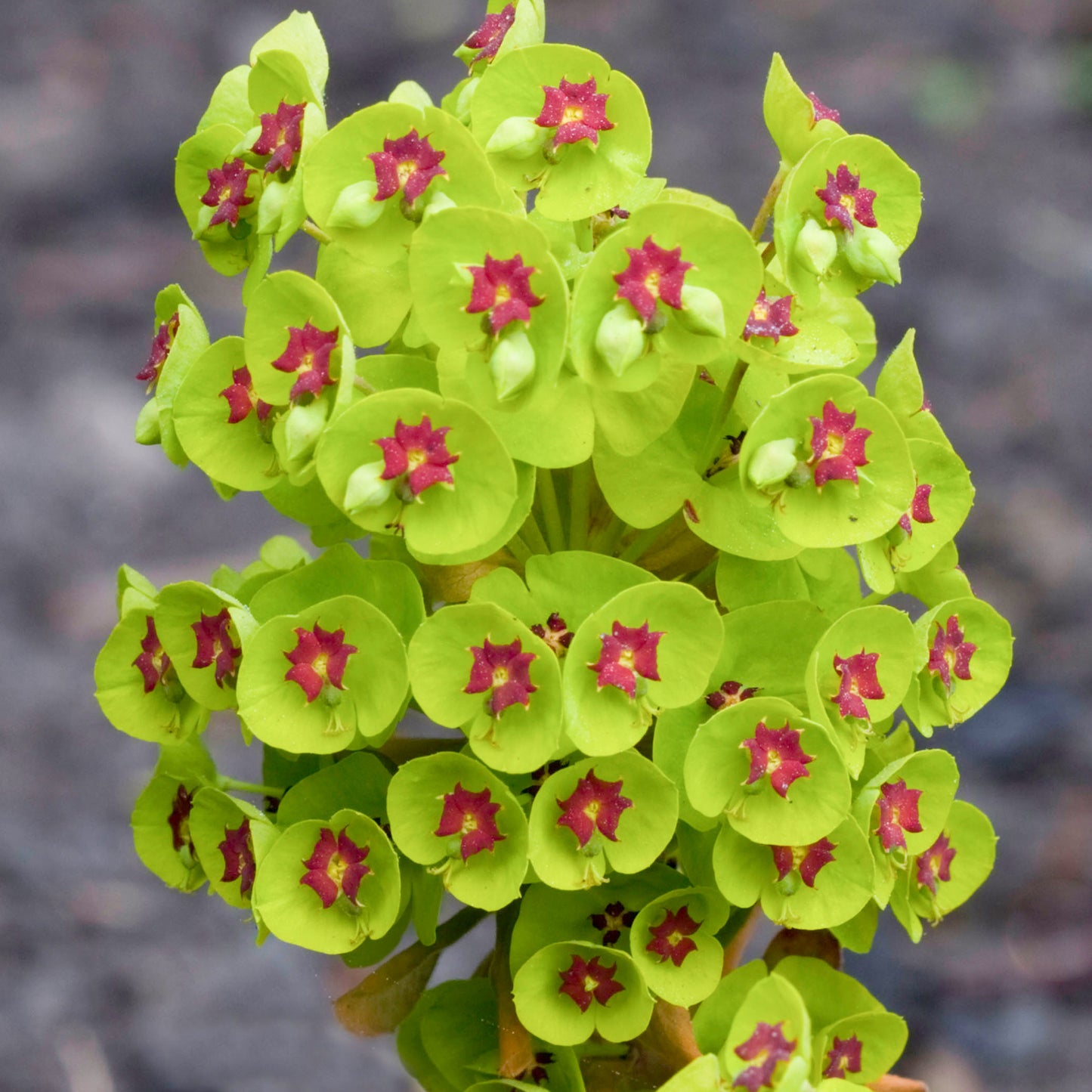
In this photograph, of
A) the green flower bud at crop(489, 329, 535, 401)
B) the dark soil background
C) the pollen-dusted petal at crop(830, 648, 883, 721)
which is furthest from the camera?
the dark soil background

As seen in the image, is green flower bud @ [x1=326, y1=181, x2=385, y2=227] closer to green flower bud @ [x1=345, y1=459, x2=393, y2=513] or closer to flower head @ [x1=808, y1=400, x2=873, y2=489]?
green flower bud @ [x1=345, y1=459, x2=393, y2=513]

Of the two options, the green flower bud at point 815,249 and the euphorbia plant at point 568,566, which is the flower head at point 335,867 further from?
the green flower bud at point 815,249

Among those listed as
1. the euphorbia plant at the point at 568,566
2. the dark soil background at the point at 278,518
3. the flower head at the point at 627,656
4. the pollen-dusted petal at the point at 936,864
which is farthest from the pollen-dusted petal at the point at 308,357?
the dark soil background at the point at 278,518

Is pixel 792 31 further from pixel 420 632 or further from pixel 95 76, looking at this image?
pixel 420 632

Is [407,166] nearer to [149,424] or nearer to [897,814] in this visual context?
[149,424]

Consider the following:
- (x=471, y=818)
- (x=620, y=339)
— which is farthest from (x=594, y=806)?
(x=620, y=339)

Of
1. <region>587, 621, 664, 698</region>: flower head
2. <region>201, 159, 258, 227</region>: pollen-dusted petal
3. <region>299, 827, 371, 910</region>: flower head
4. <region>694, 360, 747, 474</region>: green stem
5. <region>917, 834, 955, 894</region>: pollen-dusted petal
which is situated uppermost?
<region>201, 159, 258, 227</region>: pollen-dusted petal

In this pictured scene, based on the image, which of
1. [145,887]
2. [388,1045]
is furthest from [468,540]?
[145,887]

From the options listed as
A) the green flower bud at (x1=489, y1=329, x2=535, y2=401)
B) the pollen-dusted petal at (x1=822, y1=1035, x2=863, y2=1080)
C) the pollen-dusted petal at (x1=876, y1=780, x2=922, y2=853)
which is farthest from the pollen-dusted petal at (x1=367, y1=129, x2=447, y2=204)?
the pollen-dusted petal at (x1=822, y1=1035, x2=863, y2=1080)
